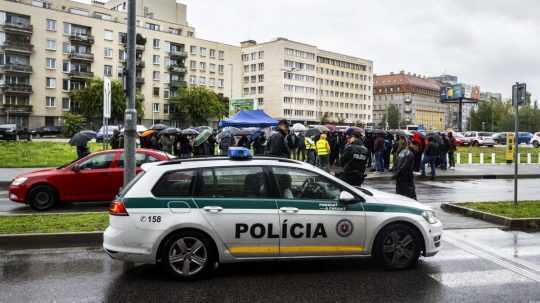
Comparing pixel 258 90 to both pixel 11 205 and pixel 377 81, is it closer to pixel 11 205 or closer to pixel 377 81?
pixel 377 81

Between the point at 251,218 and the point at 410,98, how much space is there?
548ft

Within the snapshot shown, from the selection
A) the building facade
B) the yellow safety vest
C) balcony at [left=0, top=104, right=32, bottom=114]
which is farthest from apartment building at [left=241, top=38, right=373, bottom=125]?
the yellow safety vest

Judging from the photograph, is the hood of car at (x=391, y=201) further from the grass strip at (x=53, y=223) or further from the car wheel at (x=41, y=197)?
the car wheel at (x=41, y=197)

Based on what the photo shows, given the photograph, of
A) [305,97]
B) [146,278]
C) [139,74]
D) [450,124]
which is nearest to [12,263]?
[146,278]

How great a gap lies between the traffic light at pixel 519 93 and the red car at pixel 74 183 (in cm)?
902

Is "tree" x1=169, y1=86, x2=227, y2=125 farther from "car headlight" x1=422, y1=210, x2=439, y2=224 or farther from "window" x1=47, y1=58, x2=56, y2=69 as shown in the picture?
"car headlight" x1=422, y1=210, x2=439, y2=224

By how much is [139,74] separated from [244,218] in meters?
79.5

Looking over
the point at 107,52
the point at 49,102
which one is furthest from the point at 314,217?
the point at 107,52

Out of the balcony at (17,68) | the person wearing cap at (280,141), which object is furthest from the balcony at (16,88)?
the person wearing cap at (280,141)

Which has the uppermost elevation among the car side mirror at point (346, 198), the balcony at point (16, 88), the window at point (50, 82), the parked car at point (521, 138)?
the window at point (50, 82)

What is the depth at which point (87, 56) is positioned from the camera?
73.4 m

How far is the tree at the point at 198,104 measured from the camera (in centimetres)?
7825

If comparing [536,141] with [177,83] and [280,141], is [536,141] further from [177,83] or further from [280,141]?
[177,83]

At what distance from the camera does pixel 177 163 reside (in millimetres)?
6387
